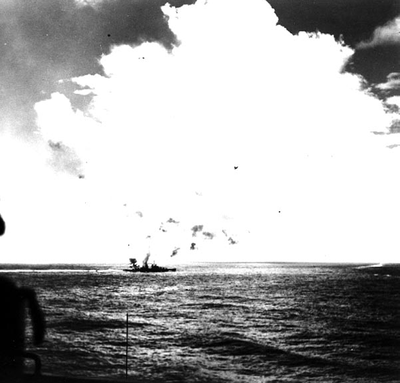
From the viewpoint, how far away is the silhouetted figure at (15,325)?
3631 millimetres

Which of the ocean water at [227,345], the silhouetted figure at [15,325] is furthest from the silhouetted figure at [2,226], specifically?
the ocean water at [227,345]

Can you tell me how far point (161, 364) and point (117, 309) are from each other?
28402 millimetres

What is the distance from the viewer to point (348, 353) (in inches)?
958

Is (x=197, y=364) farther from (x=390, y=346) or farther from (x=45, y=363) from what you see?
(x=390, y=346)

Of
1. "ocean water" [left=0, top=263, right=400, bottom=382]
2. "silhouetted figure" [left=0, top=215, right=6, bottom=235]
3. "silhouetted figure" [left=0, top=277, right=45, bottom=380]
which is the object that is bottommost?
"ocean water" [left=0, top=263, right=400, bottom=382]

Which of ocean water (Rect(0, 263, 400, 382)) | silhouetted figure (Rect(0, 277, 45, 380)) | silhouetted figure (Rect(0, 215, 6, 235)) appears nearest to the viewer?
silhouetted figure (Rect(0, 277, 45, 380))

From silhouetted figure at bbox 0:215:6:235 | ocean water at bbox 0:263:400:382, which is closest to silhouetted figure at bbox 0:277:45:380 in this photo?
silhouetted figure at bbox 0:215:6:235

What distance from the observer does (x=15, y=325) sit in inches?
161

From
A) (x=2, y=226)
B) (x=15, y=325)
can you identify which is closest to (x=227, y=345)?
(x=15, y=325)

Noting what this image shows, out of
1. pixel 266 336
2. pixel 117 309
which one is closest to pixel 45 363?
pixel 266 336

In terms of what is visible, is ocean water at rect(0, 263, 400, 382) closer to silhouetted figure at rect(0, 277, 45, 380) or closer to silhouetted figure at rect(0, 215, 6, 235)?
silhouetted figure at rect(0, 277, 45, 380)

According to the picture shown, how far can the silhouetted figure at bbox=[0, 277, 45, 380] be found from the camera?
3631 millimetres

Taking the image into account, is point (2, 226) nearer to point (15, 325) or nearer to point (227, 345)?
point (15, 325)

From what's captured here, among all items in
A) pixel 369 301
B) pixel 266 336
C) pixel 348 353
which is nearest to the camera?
pixel 348 353
